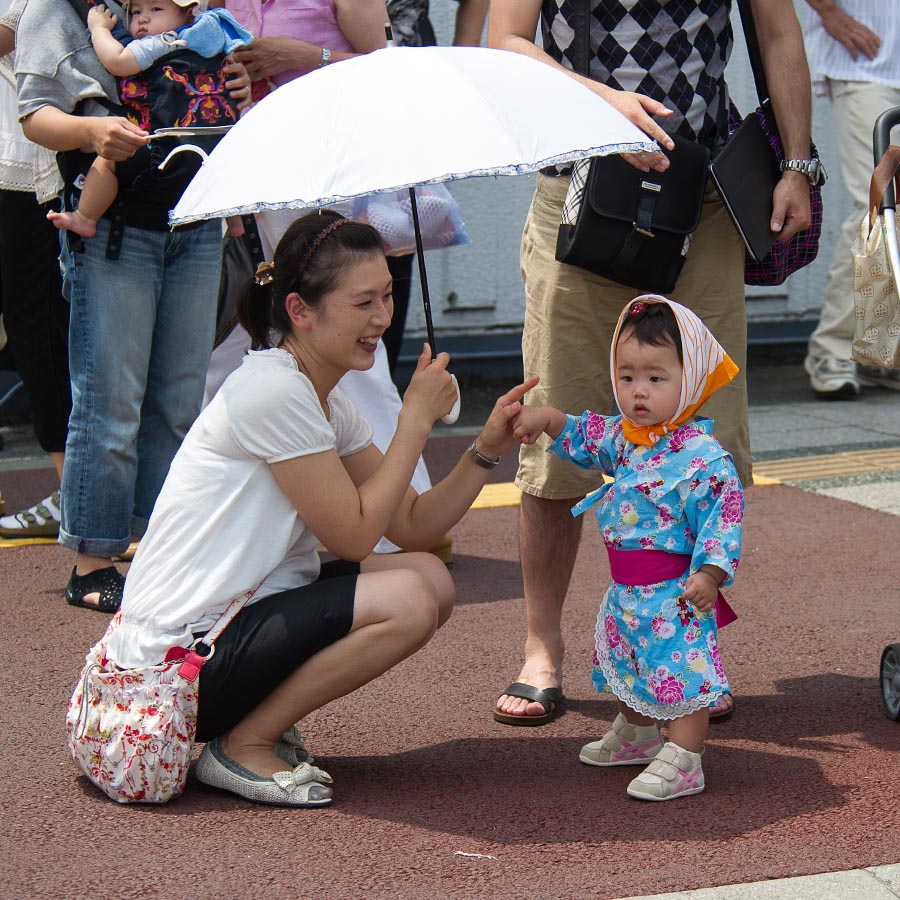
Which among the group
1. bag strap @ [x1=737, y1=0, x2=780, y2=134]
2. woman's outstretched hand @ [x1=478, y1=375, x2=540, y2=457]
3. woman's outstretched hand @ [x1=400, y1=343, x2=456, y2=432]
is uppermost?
bag strap @ [x1=737, y1=0, x2=780, y2=134]

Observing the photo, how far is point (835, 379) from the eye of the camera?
7738 mm

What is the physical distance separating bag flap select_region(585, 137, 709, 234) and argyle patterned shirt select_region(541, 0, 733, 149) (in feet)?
0.53

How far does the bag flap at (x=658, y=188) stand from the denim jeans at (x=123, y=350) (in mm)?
1547

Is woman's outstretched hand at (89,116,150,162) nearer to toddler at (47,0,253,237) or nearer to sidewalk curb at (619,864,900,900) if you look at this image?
toddler at (47,0,253,237)

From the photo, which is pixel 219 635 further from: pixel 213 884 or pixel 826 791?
pixel 826 791

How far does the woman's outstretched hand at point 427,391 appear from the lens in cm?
327

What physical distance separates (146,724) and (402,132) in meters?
1.32

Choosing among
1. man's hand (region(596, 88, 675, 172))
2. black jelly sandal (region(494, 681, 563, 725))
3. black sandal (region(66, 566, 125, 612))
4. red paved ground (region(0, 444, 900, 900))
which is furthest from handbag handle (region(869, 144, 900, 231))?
black sandal (region(66, 566, 125, 612))

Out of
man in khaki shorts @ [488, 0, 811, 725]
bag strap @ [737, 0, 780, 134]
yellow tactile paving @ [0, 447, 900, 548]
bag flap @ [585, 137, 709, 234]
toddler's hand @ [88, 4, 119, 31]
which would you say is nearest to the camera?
bag flap @ [585, 137, 709, 234]

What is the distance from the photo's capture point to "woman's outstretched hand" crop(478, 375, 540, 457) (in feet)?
11.0

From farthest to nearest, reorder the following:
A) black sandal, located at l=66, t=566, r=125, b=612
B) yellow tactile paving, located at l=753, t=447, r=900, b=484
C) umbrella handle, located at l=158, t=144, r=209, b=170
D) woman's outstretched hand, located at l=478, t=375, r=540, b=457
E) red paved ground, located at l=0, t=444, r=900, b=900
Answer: yellow tactile paving, located at l=753, t=447, r=900, b=484 < black sandal, located at l=66, t=566, r=125, b=612 < umbrella handle, located at l=158, t=144, r=209, b=170 < woman's outstretched hand, located at l=478, t=375, r=540, b=457 < red paved ground, located at l=0, t=444, r=900, b=900

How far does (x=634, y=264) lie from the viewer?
3.62 m

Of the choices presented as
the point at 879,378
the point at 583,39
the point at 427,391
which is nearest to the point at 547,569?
the point at 427,391

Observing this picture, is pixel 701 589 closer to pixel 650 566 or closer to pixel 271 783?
pixel 650 566
